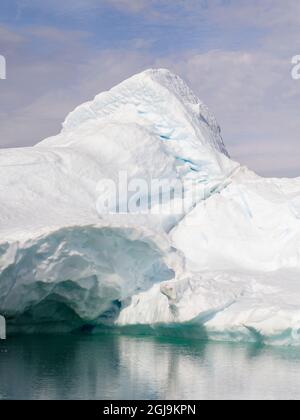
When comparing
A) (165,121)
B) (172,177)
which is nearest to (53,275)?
(172,177)

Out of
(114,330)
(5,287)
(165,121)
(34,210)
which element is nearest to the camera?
(5,287)

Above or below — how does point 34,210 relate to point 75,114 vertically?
below

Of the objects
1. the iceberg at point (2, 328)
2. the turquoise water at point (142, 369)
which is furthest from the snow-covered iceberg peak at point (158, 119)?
the turquoise water at point (142, 369)

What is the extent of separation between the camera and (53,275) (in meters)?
16.8

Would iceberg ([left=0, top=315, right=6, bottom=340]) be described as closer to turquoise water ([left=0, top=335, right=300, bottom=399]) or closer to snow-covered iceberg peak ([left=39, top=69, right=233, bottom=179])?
turquoise water ([left=0, top=335, right=300, bottom=399])

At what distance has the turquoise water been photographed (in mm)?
12047

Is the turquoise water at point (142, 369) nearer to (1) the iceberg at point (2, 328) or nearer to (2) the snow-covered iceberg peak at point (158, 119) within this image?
(1) the iceberg at point (2, 328)

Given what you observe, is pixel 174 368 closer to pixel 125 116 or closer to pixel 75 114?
pixel 125 116

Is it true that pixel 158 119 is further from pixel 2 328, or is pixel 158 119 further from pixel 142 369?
pixel 142 369

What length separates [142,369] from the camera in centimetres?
1395

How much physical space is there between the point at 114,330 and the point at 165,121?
7.70m

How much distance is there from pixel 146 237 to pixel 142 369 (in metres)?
4.23

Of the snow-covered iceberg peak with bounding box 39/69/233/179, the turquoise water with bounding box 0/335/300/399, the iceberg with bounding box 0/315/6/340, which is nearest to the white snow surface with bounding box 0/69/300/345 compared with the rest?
the snow-covered iceberg peak with bounding box 39/69/233/179

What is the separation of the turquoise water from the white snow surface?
2.66 feet
